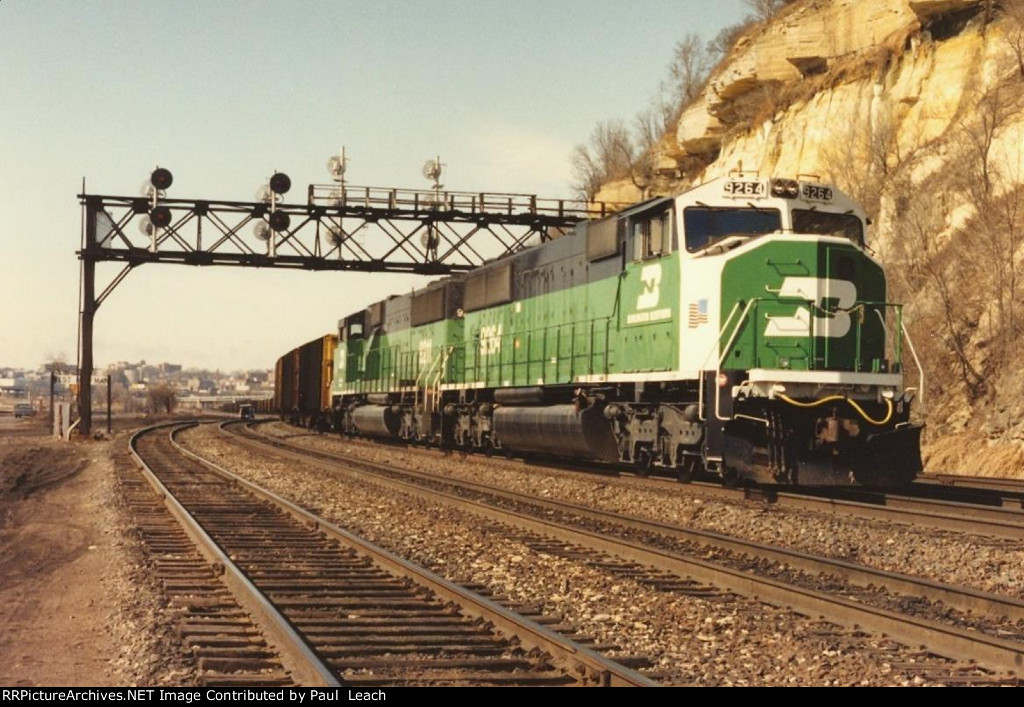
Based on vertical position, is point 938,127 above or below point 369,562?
above

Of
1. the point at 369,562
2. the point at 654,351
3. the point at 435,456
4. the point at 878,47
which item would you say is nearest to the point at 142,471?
the point at 435,456

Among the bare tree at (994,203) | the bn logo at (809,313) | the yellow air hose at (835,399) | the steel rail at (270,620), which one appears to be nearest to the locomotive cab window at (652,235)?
the bn logo at (809,313)

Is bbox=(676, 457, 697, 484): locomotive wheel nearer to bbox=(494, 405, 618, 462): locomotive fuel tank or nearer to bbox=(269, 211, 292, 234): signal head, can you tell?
bbox=(494, 405, 618, 462): locomotive fuel tank

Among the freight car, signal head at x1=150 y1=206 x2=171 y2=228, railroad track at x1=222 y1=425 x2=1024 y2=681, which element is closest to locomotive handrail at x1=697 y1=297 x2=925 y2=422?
railroad track at x1=222 y1=425 x2=1024 y2=681

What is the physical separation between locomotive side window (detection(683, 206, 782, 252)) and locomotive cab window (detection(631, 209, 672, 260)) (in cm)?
41

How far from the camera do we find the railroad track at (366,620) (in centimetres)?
654

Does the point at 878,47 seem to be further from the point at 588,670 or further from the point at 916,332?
the point at 588,670

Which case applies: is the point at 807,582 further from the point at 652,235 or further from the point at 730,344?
the point at 652,235

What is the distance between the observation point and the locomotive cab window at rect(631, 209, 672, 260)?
→ 16.3 meters

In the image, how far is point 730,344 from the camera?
14961 mm

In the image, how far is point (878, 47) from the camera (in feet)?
123

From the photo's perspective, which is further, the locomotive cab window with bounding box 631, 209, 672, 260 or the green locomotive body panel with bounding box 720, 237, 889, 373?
the locomotive cab window with bounding box 631, 209, 672, 260

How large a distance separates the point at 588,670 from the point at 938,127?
101 ft

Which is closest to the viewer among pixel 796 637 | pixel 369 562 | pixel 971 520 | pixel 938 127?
pixel 796 637
